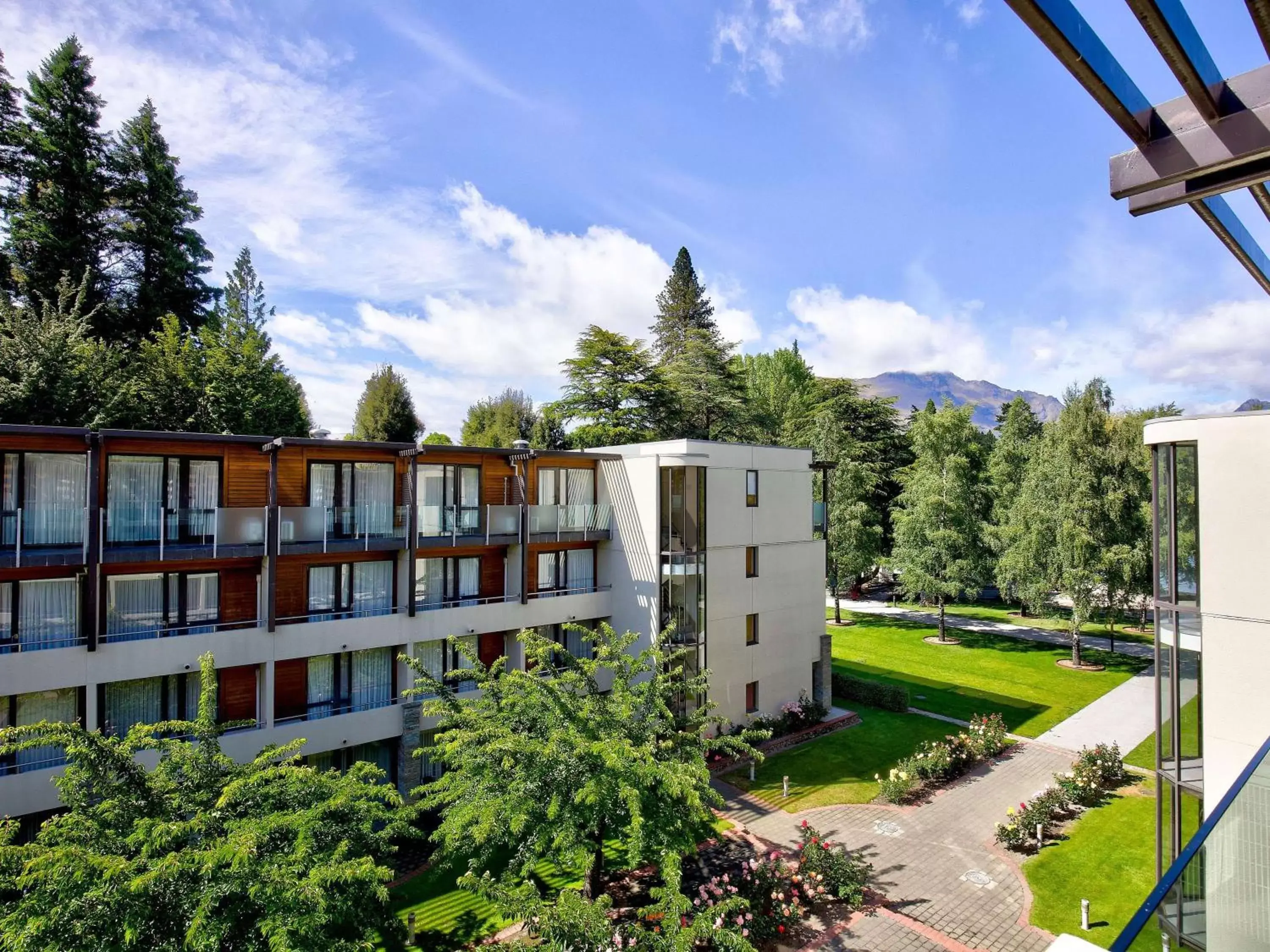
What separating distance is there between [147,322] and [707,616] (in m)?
33.5

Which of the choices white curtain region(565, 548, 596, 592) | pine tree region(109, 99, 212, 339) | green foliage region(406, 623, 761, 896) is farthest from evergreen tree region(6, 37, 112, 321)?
green foliage region(406, 623, 761, 896)

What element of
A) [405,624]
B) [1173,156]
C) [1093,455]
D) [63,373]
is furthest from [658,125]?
[1093,455]

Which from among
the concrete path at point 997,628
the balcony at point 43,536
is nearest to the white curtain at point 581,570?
the balcony at point 43,536

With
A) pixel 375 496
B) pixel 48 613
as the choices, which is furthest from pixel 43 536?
pixel 375 496

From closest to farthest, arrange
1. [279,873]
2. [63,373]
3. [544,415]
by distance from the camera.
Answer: [279,873] < [63,373] < [544,415]

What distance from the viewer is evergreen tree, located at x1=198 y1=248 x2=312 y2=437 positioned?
30.1 m

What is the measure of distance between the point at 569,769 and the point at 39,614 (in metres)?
12.4

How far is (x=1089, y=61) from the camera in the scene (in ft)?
7.36

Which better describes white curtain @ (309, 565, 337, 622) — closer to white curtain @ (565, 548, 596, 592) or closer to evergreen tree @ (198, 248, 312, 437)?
white curtain @ (565, 548, 596, 592)

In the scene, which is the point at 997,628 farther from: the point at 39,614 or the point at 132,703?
the point at 39,614

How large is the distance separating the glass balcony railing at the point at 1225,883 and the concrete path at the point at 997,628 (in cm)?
2891

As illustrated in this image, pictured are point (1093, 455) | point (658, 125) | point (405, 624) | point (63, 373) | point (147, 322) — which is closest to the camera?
point (658, 125)

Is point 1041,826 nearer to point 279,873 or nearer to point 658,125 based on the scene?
point 279,873

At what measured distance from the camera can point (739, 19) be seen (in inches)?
334
